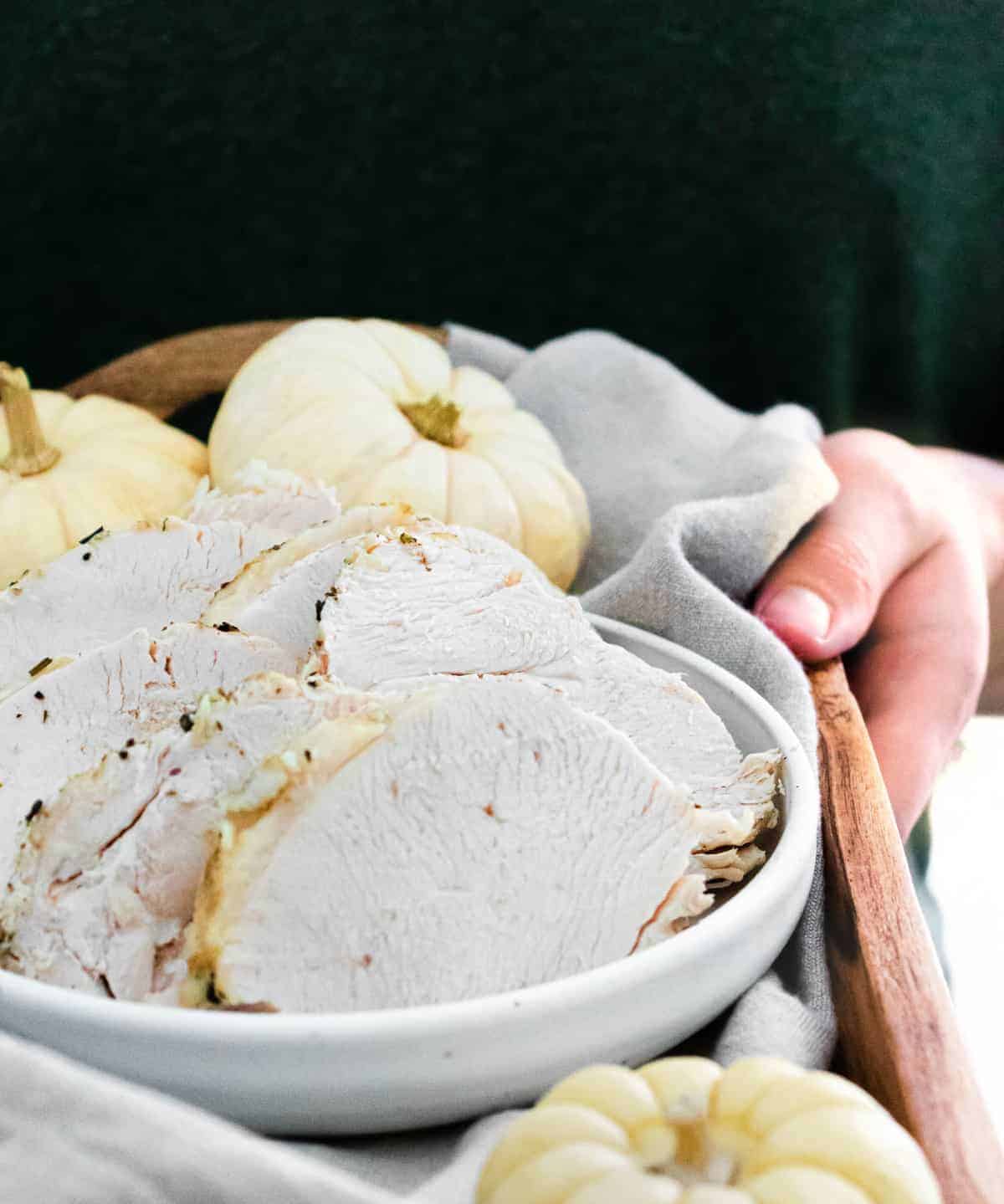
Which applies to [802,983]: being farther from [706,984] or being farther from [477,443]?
[477,443]

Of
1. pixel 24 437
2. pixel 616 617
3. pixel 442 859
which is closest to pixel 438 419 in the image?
pixel 616 617

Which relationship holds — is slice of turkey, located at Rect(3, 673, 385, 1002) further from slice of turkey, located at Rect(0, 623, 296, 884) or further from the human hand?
the human hand

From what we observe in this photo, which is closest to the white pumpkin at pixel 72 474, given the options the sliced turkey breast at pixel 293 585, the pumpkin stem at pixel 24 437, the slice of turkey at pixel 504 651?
the pumpkin stem at pixel 24 437

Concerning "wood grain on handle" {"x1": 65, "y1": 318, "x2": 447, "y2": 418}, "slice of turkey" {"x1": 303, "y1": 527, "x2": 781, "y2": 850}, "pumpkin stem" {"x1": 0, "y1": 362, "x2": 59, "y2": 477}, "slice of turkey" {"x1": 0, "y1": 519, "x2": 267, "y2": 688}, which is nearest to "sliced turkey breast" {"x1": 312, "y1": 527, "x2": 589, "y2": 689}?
"slice of turkey" {"x1": 303, "y1": 527, "x2": 781, "y2": 850}

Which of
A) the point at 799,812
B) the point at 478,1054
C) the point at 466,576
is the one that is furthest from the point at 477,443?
the point at 478,1054

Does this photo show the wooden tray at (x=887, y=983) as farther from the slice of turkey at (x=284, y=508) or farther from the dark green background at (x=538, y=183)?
the dark green background at (x=538, y=183)
